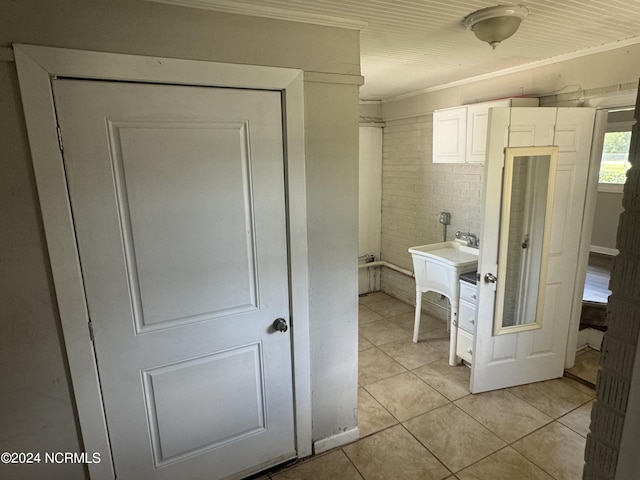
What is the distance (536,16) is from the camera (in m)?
1.80

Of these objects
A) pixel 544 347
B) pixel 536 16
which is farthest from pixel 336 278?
pixel 544 347

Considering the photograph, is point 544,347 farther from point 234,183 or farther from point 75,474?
point 75,474

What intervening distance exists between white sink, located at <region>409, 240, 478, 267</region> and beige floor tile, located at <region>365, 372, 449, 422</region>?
1.00 metres

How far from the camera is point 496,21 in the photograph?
174 cm

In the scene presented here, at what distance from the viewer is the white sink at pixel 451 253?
3053 mm

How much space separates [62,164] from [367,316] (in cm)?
334

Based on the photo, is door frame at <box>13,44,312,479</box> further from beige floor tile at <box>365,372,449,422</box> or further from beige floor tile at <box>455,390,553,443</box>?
beige floor tile at <box>455,390,553,443</box>

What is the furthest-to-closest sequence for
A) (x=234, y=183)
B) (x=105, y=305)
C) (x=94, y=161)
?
(x=234, y=183) < (x=105, y=305) < (x=94, y=161)

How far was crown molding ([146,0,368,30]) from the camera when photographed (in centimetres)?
150

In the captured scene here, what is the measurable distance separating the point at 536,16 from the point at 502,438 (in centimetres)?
238

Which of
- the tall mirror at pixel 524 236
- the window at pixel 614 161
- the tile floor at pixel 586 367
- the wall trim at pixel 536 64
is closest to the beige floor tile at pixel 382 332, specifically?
the tall mirror at pixel 524 236

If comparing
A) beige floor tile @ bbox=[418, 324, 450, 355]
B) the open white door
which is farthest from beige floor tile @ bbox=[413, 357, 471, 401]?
beige floor tile @ bbox=[418, 324, 450, 355]

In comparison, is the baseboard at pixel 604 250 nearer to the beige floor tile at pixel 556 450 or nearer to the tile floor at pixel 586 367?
the tile floor at pixel 586 367

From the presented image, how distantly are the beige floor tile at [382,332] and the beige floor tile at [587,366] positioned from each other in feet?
4.52
